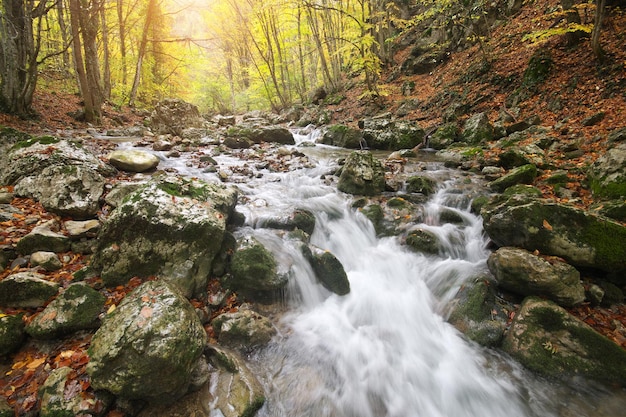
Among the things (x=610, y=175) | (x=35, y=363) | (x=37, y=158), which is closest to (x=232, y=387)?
(x=35, y=363)

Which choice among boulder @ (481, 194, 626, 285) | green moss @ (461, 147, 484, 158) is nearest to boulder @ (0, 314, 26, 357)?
boulder @ (481, 194, 626, 285)

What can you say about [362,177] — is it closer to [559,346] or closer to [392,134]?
[559,346]

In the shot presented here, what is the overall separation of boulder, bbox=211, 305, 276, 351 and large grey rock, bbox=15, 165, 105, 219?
277 centimetres

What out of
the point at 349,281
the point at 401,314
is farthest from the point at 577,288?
the point at 349,281

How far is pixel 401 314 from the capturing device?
4555 millimetres

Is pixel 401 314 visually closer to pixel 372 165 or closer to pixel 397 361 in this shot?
pixel 397 361

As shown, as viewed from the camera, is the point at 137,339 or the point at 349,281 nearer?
the point at 137,339

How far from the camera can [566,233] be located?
407 centimetres

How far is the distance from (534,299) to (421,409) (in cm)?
204

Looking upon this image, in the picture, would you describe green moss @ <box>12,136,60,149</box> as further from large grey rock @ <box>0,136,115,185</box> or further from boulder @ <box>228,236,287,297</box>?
boulder @ <box>228,236,287,297</box>

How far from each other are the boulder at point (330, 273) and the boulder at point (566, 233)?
2.68 metres

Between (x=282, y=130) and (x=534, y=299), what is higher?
(x=282, y=130)

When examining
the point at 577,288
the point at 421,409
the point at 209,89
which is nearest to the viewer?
the point at 421,409

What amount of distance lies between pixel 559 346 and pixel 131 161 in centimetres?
817
